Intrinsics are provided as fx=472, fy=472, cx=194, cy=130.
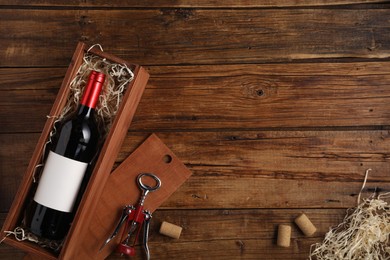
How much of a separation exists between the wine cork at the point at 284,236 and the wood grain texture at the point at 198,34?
61cm

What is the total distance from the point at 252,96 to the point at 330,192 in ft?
1.48

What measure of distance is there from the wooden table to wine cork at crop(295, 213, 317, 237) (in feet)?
0.10

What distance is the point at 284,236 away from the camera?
1.67m

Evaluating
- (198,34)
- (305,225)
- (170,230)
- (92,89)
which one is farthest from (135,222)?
(198,34)

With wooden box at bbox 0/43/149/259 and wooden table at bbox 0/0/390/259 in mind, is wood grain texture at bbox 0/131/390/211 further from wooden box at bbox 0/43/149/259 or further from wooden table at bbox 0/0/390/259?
wooden box at bbox 0/43/149/259

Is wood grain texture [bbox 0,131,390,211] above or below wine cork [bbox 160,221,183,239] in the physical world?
above

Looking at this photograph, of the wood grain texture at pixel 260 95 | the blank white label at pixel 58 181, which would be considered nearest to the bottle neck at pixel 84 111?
the blank white label at pixel 58 181

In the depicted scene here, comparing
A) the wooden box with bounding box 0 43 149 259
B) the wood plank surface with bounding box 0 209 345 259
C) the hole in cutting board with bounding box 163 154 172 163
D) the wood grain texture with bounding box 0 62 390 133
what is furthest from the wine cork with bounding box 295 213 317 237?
the wooden box with bounding box 0 43 149 259

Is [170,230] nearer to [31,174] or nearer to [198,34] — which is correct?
[31,174]

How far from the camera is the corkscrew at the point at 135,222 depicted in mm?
1588

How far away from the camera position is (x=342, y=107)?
1730 mm

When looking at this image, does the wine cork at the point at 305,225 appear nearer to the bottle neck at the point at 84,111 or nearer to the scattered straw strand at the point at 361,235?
the scattered straw strand at the point at 361,235

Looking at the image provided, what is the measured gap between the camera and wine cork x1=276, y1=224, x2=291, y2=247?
167 centimetres

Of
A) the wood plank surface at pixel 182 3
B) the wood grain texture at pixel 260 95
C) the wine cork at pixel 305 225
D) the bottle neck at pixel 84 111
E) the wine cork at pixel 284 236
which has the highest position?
the wood plank surface at pixel 182 3
